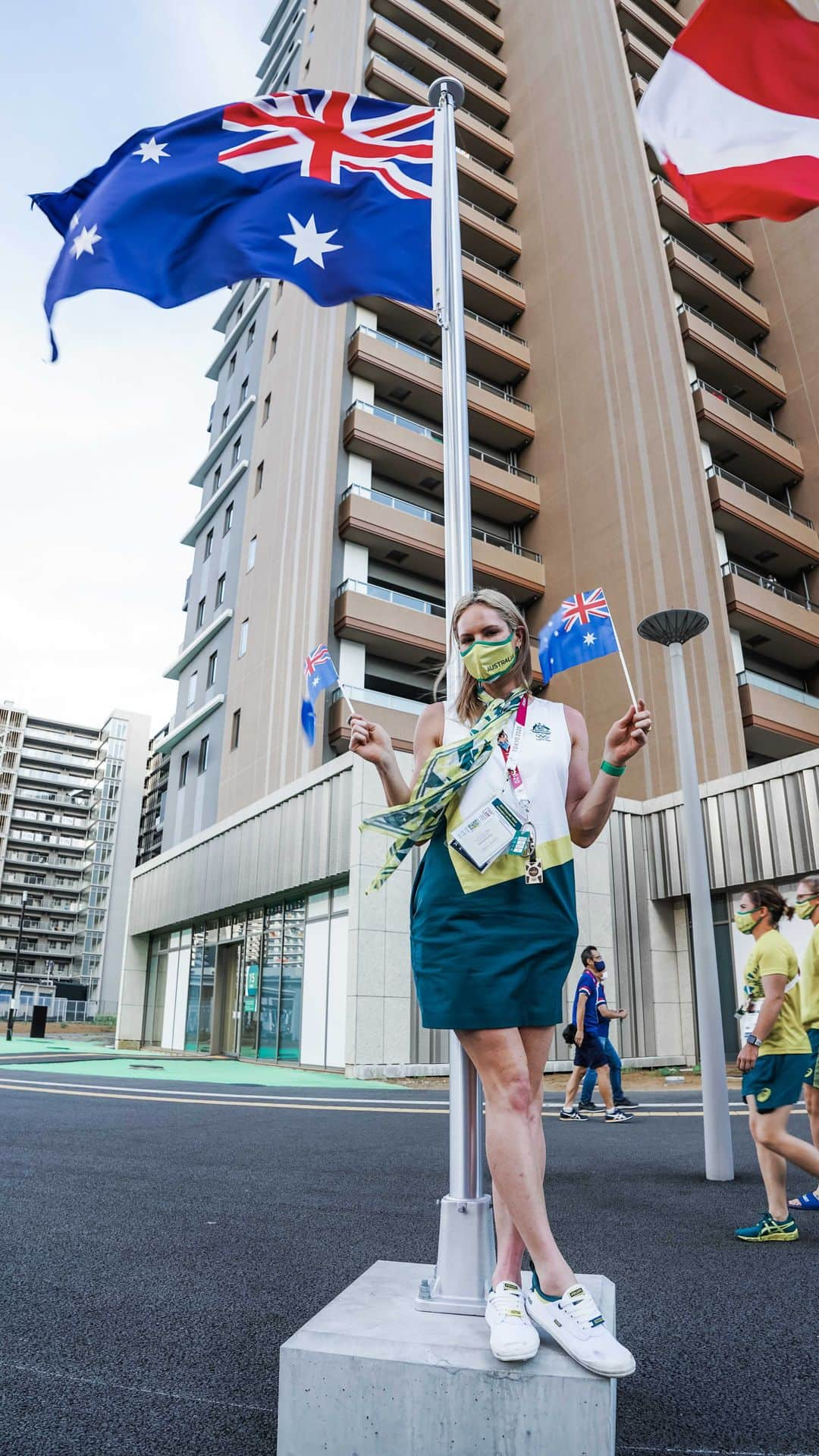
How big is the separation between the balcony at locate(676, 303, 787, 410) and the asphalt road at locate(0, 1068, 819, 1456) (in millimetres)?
26293

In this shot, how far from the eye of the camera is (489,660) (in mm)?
2641

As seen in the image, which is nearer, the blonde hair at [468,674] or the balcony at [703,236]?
the blonde hair at [468,674]

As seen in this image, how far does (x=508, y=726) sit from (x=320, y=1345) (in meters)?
1.52

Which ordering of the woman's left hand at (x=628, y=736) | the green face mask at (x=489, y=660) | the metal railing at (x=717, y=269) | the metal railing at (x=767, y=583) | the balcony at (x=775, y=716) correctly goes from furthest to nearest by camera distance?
the metal railing at (x=717, y=269) < the metal railing at (x=767, y=583) < the balcony at (x=775, y=716) < the green face mask at (x=489, y=660) < the woman's left hand at (x=628, y=736)

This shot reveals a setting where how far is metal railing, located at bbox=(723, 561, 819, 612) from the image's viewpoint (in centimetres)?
2469

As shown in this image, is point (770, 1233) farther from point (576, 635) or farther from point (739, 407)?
point (739, 407)

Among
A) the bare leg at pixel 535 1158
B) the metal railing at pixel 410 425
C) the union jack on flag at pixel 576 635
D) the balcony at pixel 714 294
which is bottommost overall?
the bare leg at pixel 535 1158

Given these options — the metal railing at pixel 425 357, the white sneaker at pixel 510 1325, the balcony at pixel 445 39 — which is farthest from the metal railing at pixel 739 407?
the white sneaker at pixel 510 1325

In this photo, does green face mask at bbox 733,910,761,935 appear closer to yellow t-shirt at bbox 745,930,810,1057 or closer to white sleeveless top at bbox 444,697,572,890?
yellow t-shirt at bbox 745,930,810,1057

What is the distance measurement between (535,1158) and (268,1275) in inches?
67.2

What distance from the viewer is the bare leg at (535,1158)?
7.10 feet

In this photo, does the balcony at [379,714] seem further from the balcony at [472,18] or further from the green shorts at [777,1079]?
the balcony at [472,18]

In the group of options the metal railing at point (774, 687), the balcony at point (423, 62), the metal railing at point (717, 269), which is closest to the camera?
the metal railing at point (774, 687)

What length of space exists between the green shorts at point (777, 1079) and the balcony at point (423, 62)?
1414 inches
